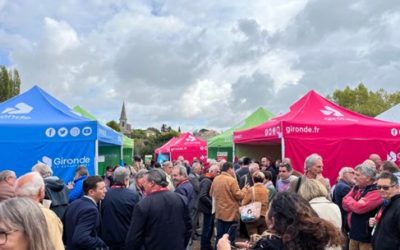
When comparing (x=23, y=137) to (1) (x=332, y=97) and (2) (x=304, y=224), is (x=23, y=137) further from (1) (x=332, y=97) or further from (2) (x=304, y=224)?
(1) (x=332, y=97)

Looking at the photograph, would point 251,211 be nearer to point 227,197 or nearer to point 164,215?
point 227,197

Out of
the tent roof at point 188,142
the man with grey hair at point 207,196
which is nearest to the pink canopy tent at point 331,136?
the man with grey hair at point 207,196

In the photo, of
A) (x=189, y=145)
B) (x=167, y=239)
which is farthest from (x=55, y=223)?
(x=189, y=145)

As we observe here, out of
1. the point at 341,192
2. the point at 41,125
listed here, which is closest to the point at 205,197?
the point at 341,192

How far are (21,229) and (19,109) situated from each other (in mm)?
8397

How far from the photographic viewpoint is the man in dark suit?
4.01 m

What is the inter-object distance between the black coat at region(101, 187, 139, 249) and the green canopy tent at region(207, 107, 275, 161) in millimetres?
11138

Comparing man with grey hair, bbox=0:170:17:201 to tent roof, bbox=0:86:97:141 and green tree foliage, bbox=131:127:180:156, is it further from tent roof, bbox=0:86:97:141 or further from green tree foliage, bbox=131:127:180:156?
green tree foliage, bbox=131:127:180:156

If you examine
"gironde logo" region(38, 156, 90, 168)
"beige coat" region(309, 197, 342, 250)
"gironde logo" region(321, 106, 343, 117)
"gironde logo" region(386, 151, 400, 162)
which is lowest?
"beige coat" region(309, 197, 342, 250)

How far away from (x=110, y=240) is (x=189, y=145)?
20.5 m

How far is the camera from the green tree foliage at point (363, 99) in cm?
5119

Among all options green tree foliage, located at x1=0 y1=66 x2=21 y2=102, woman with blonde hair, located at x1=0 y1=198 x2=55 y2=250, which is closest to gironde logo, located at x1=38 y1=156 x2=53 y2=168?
woman with blonde hair, located at x1=0 y1=198 x2=55 y2=250

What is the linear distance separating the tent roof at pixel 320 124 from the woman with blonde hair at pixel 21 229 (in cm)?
817

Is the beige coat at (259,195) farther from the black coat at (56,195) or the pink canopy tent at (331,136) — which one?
the black coat at (56,195)
